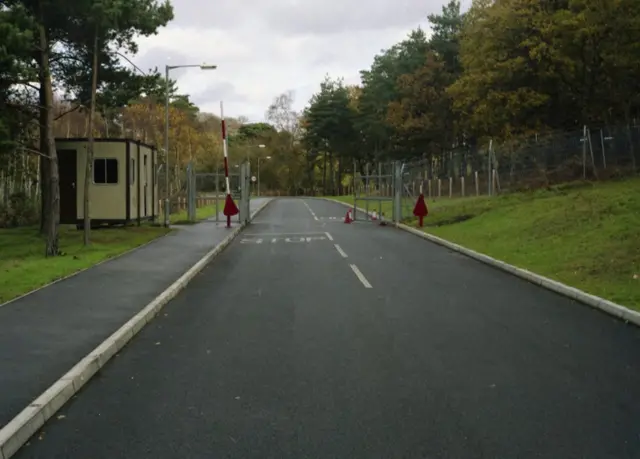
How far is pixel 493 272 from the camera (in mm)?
14195

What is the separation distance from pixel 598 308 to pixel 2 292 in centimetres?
915

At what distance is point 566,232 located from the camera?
680 inches

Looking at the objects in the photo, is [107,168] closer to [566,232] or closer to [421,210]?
[421,210]

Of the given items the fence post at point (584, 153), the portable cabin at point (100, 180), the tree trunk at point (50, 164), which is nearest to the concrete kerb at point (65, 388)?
the tree trunk at point (50, 164)

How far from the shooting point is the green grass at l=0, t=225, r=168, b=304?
41.8 feet

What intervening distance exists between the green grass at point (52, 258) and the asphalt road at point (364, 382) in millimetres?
3342

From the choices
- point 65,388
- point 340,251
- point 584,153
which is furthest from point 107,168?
point 65,388

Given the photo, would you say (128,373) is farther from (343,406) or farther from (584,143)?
(584,143)

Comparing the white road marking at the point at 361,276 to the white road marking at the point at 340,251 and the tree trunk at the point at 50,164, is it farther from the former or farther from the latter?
the tree trunk at the point at 50,164

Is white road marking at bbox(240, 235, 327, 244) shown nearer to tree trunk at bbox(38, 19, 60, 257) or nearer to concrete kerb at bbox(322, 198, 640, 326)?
concrete kerb at bbox(322, 198, 640, 326)

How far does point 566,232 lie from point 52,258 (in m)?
12.5

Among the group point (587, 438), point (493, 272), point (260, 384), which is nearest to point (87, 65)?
point (493, 272)

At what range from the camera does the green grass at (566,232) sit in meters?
12.0

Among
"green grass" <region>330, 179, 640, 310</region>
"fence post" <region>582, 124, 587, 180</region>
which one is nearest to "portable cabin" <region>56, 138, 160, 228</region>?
"green grass" <region>330, 179, 640, 310</region>
